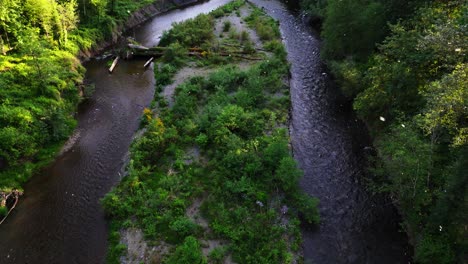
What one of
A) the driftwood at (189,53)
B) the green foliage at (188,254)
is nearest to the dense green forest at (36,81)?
the driftwood at (189,53)

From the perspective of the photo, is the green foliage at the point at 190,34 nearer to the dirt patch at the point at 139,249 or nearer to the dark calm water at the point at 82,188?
the dark calm water at the point at 82,188

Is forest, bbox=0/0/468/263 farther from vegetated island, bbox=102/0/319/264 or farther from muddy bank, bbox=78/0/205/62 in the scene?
muddy bank, bbox=78/0/205/62

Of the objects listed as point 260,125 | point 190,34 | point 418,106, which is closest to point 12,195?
point 260,125

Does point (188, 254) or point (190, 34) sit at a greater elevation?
point (190, 34)

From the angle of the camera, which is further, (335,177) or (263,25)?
(263,25)

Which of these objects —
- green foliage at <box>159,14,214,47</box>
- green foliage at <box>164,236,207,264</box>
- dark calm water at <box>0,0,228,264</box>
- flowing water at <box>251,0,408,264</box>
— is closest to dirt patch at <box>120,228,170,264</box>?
green foliage at <box>164,236,207,264</box>

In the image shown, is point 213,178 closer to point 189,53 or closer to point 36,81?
point 36,81

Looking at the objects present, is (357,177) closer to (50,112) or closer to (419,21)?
(419,21)

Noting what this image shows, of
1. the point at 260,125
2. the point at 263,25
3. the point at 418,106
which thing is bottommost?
the point at 260,125
